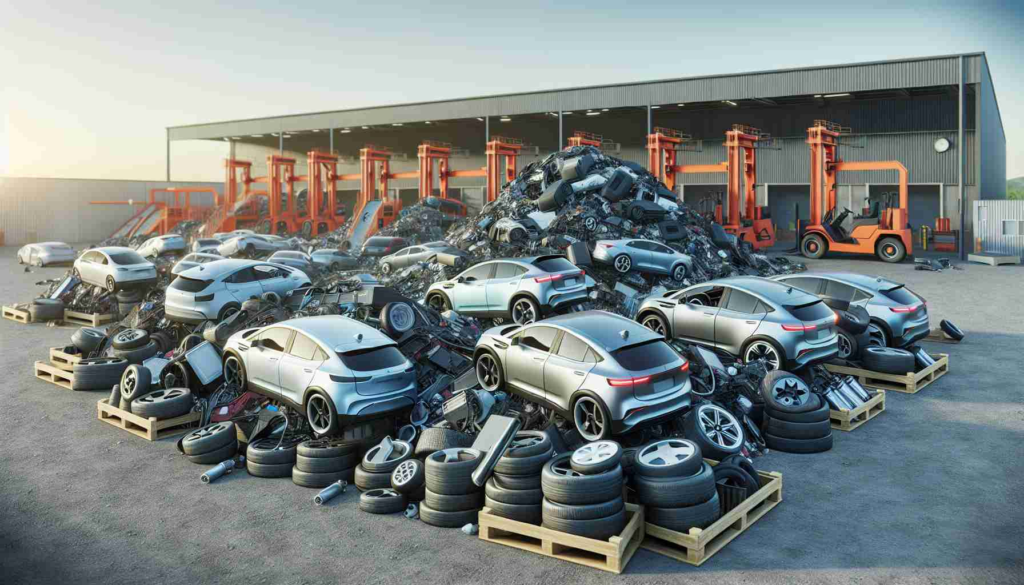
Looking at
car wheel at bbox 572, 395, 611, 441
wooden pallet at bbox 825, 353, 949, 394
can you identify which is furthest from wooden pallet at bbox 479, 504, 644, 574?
wooden pallet at bbox 825, 353, 949, 394

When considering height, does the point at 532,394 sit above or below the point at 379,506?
above

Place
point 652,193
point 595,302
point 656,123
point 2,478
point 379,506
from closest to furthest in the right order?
point 379,506 → point 2,478 → point 595,302 → point 652,193 → point 656,123

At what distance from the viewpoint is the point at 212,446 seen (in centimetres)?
1002

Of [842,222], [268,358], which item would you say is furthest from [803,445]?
[842,222]

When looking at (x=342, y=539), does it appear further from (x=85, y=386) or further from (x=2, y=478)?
(x=85, y=386)

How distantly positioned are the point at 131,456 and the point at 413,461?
4408mm

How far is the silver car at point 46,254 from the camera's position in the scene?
36312 mm

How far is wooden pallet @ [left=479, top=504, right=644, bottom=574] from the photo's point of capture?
708 centimetres

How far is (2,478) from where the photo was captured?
977 centimetres

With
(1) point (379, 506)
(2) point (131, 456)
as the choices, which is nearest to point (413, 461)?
(1) point (379, 506)

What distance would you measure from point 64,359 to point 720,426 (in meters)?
13.0

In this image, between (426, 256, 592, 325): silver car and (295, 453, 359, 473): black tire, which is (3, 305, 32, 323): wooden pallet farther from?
(295, 453, 359, 473): black tire

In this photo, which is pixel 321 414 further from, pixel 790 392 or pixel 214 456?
pixel 790 392

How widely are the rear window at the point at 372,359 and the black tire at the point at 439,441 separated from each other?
142 cm
